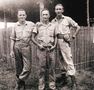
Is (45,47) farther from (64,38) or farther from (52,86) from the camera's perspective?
(52,86)

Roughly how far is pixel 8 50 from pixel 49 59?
5.34m

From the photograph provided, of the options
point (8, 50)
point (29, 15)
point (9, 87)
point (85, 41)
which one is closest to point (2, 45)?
point (8, 50)

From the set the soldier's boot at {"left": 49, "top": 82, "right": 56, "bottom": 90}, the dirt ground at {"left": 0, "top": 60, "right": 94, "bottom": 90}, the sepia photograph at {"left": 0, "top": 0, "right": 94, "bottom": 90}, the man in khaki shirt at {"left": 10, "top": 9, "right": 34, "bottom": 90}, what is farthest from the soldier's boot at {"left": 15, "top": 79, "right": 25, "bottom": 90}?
the soldier's boot at {"left": 49, "top": 82, "right": 56, "bottom": 90}

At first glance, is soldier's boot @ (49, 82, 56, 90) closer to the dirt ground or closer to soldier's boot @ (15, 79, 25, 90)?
the dirt ground

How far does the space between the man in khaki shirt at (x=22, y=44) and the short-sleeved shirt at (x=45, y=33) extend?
0.24 meters

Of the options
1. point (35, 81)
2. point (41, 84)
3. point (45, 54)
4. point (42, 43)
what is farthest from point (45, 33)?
point (35, 81)

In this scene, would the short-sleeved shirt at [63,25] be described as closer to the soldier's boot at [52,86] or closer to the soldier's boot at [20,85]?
the soldier's boot at [52,86]

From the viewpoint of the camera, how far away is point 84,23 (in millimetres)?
18797

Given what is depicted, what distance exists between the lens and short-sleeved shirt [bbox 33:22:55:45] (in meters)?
8.74

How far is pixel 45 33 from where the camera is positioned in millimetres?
8758

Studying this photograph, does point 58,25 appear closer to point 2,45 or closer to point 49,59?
point 49,59

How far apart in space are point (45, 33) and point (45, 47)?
0.35m

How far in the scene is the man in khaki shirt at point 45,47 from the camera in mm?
8734

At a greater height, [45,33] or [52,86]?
[45,33]
